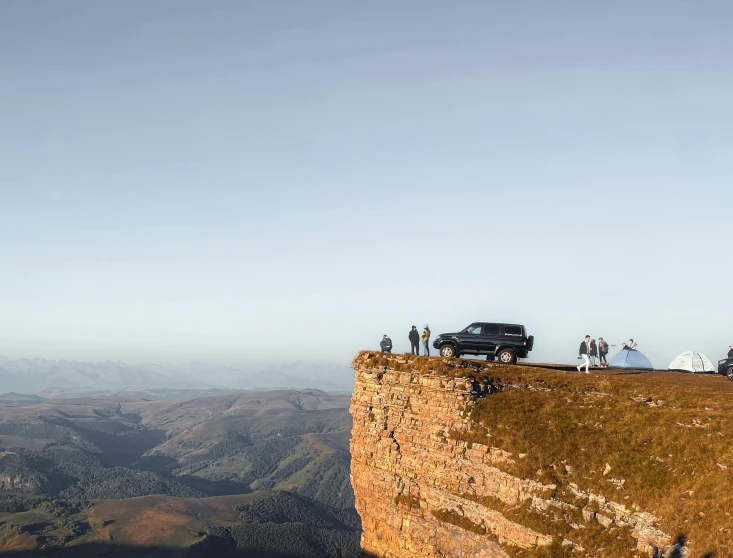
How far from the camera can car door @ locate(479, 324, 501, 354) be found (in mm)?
45875

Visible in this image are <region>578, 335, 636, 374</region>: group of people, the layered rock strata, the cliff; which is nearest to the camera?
the cliff

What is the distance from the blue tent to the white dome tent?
430 cm

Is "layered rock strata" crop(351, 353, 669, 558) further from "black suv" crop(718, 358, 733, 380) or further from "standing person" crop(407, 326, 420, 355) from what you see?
"black suv" crop(718, 358, 733, 380)

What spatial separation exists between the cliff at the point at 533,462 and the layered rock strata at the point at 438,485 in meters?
0.07

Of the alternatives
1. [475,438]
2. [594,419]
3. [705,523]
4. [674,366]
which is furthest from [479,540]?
[674,366]

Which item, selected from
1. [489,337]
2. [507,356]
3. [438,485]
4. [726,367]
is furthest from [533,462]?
[726,367]

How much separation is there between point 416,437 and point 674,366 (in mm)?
39916

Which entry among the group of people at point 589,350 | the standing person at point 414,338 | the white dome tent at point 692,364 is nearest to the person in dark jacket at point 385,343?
the standing person at point 414,338

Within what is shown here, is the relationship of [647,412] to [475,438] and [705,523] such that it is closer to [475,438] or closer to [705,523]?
[705,523]

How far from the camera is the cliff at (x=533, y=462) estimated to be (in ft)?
78.7

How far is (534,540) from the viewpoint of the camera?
26.2m

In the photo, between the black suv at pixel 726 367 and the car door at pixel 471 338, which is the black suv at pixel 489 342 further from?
the black suv at pixel 726 367

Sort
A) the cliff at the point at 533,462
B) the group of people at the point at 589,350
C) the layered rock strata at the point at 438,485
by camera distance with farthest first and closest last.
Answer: the group of people at the point at 589,350 < the layered rock strata at the point at 438,485 < the cliff at the point at 533,462

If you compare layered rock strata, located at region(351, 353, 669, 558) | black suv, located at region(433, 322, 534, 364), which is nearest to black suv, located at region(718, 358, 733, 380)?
black suv, located at region(433, 322, 534, 364)
